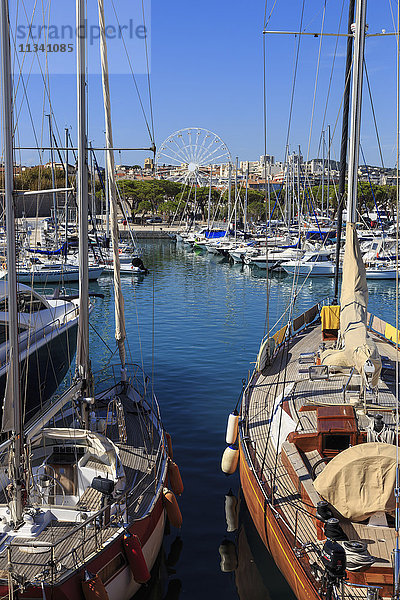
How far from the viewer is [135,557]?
28.7 feet

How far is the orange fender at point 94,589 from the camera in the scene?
7887 mm

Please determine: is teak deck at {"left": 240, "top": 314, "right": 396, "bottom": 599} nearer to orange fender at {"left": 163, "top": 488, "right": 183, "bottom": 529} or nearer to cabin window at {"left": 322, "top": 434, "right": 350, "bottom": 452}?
cabin window at {"left": 322, "top": 434, "right": 350, "bottom": 452}

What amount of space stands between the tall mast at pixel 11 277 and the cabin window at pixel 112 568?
1320 mm

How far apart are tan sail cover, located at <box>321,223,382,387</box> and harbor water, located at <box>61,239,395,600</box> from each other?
167cm

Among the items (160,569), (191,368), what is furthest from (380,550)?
(191,368)

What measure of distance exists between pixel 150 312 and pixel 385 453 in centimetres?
2633

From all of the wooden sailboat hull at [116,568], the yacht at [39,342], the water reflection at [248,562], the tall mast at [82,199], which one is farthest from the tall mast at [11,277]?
the yacht at [39,342]

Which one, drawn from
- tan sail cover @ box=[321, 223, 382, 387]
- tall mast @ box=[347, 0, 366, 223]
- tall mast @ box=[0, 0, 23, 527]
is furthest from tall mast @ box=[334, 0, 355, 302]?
tall mast @ box=[0, 0, 23, 527]

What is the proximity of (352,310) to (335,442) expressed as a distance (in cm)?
315

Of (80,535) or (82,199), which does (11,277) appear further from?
(80,535)

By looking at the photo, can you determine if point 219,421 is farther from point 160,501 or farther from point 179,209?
point 179,209

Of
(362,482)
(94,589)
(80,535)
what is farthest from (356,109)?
(94,589)

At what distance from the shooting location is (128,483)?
34.1ft

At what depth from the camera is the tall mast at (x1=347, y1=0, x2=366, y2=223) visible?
14.0 meters
